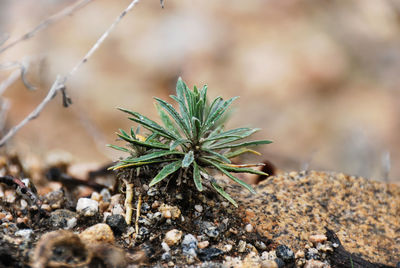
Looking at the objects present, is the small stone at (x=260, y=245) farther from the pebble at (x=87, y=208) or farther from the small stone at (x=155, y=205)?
the pebble at (x=87, y=208)

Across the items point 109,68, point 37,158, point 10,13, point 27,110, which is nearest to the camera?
point 37,158

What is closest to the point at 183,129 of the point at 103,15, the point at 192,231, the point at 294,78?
the point at 192,231

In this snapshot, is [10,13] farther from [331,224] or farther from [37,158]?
[331,224]

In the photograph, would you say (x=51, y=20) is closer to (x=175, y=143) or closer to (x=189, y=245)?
(x=175, y=143)

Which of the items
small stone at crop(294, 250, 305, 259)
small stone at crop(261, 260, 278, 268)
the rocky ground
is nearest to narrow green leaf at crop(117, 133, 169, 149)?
the rocky ground

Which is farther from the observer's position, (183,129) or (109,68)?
(109,68)

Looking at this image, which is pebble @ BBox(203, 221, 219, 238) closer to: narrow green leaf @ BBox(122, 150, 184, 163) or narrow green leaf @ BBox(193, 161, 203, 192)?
narrow green leaf @ BBox(193, 161, 203, 192)
